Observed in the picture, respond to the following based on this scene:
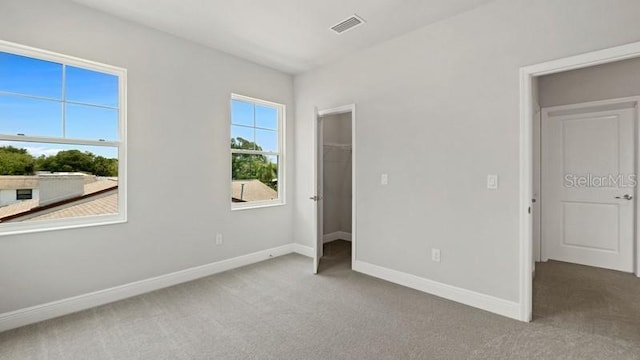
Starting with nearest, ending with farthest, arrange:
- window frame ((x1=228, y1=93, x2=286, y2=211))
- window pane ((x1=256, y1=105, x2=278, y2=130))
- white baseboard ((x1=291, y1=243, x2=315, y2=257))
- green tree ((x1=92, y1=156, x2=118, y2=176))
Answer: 1. green tree ((x1=92, y1=156, x2=118, y2=176))
2. window frame ((x1=228, y1=93, x2=286, y2=211))
3. window pane ((x1=256, y1=105, x2=278, y2=130))
4. white baseboard ((x1=291, y1=243, x2=315, y2=257))

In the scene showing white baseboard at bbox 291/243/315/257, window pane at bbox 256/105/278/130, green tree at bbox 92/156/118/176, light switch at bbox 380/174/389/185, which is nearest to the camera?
green tree at bbox 92/156/118/176

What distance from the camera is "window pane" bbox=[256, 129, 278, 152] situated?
4.23 metres

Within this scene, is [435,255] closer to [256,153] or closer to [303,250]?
[303,250]

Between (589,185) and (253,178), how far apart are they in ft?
14.7

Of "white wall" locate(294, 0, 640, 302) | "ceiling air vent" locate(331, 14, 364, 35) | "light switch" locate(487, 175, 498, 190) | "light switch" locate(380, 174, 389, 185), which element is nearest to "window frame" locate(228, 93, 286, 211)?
"white wall" locate(294, 0, 640, 302)

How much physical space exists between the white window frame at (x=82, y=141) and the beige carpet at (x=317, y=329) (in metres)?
0.79

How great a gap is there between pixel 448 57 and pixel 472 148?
0.94m

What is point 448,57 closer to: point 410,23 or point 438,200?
point 410,23

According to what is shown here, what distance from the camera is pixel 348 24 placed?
3.01 metres

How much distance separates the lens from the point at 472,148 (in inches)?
110

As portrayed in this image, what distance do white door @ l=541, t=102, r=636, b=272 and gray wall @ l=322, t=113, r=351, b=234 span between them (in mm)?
2955

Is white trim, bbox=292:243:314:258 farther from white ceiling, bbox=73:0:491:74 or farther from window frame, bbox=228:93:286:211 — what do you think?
white ceiling, bbox=73:0:491:74

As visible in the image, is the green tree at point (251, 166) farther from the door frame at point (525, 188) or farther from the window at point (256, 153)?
the door frame at point (525, 188)

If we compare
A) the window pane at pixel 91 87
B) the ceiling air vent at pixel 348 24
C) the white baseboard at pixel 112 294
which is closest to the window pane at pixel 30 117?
the window pane at pixel 91 87
